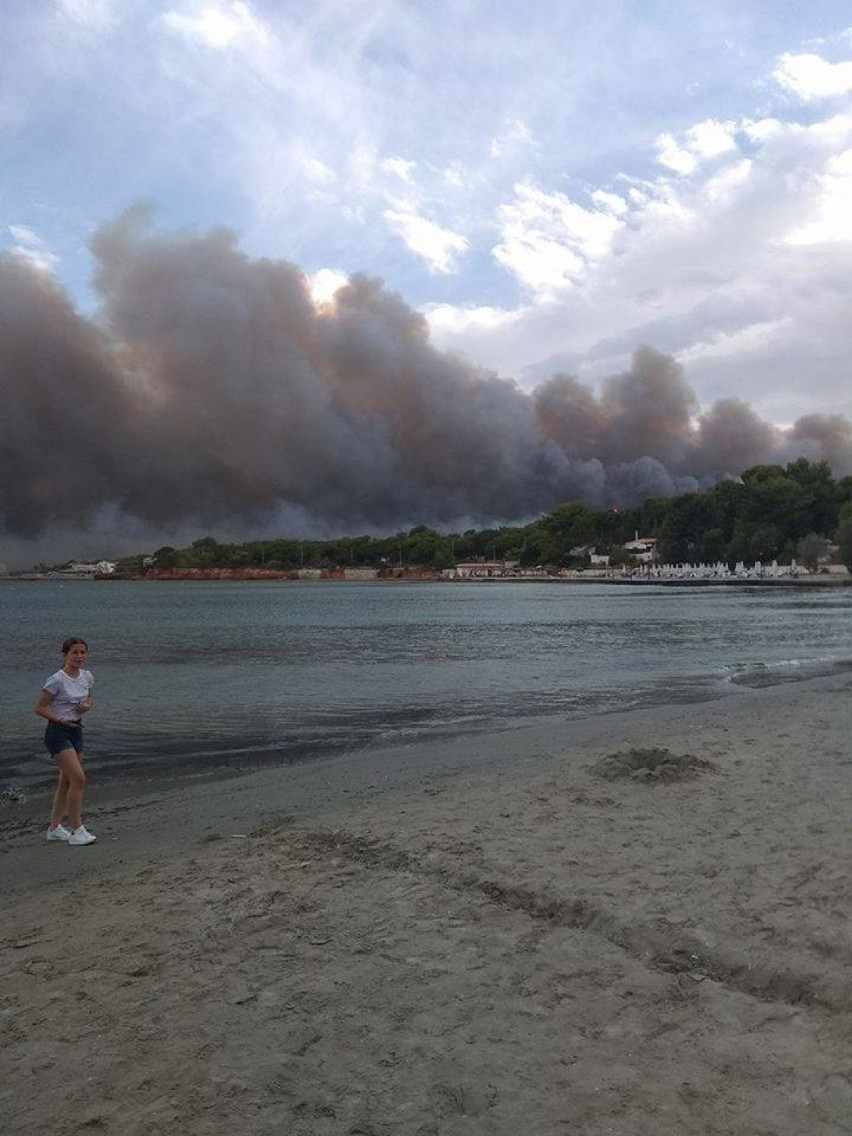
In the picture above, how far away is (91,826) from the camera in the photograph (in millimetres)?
10070

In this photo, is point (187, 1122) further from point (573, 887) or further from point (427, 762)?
point (427, 762)

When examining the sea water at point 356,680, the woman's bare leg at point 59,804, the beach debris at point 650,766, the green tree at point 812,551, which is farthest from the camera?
the green tree at point 812,551

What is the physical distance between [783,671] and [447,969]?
936 inches

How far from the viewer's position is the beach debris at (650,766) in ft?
34.1

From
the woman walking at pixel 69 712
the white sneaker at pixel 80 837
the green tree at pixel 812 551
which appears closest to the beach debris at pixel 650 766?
the white sneaker at pixel 80 837

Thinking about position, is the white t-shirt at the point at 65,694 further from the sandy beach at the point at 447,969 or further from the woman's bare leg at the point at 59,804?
the sandy beach at the point at 447,969

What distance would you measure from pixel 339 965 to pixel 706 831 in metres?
4.12

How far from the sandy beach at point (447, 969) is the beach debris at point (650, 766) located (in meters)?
0.53

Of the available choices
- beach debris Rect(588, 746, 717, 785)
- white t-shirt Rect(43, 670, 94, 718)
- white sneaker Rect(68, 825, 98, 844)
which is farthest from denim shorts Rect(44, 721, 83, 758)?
beach debris Rect(588, 746, 717, 785)

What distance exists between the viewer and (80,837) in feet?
30.0

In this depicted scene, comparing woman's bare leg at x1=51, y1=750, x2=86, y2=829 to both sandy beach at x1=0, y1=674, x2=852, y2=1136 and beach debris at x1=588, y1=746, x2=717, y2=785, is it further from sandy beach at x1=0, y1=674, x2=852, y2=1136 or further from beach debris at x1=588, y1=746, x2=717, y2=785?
beach debris at x1=588, y1=746, x2=717, y2=785

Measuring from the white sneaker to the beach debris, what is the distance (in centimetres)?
598

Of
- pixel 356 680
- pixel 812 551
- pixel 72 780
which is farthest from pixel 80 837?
pixel 812 551

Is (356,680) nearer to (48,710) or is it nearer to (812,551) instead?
(48,710)
